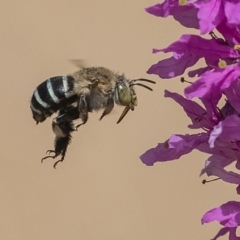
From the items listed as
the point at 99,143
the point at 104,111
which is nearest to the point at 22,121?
the point at 99,143

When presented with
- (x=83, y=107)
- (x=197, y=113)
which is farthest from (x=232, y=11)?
(x=83, y=107)

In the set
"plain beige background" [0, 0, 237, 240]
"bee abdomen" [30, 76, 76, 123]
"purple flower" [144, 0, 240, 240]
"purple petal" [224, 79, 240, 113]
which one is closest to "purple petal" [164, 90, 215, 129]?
"purple flower" [144, 0, 240, 240]

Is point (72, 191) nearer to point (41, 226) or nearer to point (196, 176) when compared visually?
point (41, 226)

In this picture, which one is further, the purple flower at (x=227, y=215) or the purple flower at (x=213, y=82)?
the purple flower at (x=227, y=215)

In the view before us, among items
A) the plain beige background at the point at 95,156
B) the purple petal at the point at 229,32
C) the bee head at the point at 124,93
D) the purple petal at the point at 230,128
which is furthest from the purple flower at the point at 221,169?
the plain beige background at the point at 95,156

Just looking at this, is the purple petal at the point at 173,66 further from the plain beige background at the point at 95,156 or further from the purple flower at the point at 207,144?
the plain beige background at the point at 95,156

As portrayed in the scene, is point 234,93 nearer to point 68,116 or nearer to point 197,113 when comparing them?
point 197,113
